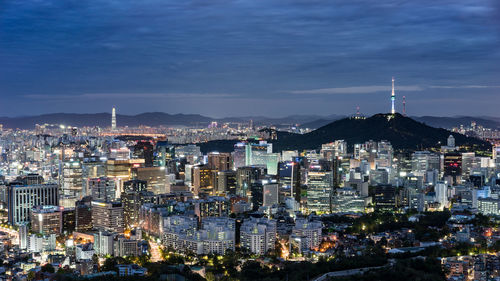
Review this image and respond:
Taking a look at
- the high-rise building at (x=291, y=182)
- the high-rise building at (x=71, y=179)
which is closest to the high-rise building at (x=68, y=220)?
the high-rise building at (x=71, y=179)

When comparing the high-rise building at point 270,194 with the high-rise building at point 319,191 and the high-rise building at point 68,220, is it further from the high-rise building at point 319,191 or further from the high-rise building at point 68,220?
the high-rise building at point 68,220

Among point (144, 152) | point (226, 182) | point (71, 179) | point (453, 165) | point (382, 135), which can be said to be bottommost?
point (226, 182)

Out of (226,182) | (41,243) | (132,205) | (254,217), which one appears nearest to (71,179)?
(226,182)

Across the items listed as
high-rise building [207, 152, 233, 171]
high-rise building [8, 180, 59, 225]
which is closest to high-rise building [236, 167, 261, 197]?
high-rise building [207, 152, 233, 171]

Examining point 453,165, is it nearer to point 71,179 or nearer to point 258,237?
point 71,179

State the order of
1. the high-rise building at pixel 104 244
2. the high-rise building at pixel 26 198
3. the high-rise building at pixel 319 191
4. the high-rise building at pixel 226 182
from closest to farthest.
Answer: the high-rise building at pixel 104 244, the high-rise building at pixel 26 198, the high-rise building at pixel 319 191, the high-rise building at pixel 226 182

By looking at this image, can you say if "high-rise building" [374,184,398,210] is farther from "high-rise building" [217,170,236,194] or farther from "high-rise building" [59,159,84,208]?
"high-rise building" [59,159,84,208]
